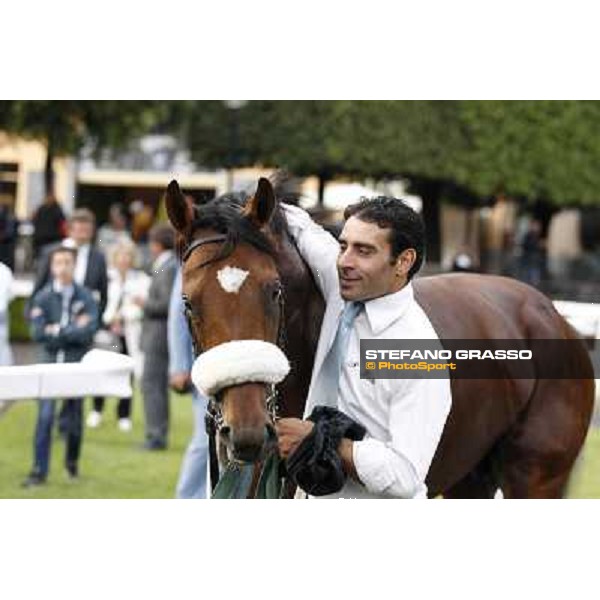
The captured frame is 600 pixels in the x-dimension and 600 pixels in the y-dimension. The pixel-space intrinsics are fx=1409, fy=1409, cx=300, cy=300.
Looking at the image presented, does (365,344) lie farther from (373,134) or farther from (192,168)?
(373,134)

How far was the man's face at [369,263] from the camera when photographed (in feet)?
11.5

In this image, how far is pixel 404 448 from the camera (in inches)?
131

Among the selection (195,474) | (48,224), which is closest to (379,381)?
(195,474)

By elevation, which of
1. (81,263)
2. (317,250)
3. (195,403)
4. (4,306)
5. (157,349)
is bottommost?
(195,403)

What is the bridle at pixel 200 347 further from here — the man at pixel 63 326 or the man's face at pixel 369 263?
the man at pixel 63 326

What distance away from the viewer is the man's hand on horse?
11.1 feet

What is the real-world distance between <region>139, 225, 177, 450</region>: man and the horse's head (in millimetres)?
5135

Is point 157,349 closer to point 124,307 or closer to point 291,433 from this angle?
point 124,307

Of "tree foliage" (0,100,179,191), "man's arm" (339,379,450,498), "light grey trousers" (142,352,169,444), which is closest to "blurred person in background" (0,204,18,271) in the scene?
"light grey trousers" (142,352,169,444)

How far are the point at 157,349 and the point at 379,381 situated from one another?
645 centimetres

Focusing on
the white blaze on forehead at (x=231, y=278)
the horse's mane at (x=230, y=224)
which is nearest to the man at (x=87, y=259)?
the horse's mane at (x=230, y=224)

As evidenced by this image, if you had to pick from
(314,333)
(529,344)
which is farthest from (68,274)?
(314,333)

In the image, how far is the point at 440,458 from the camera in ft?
15.2

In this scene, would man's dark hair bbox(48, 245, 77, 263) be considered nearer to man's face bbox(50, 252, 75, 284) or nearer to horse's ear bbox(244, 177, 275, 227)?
man's face bbox(50, 252, 75, 284)
